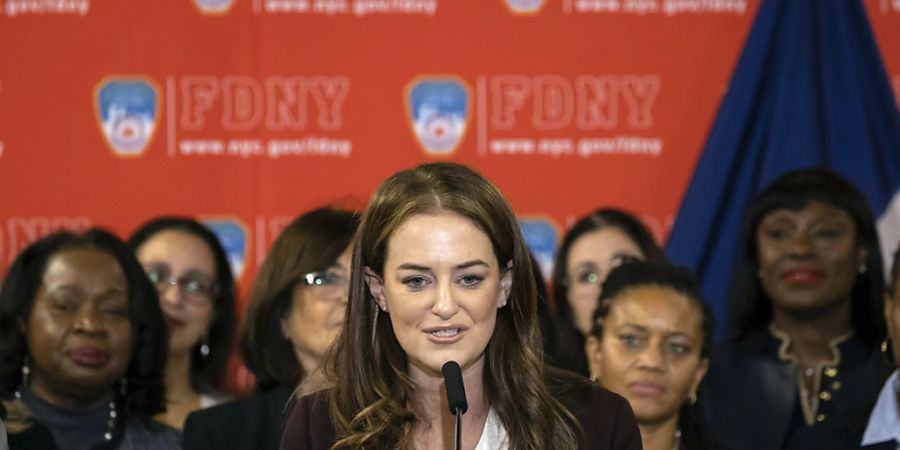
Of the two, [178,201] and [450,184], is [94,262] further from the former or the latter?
[450,184]

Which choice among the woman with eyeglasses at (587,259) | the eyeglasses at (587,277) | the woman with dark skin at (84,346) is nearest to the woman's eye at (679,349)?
the woman with eyeglasses at (587,259)

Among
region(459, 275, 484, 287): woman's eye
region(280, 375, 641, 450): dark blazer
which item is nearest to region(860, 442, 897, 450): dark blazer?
region(280, 375, 641, 450): dark blazer

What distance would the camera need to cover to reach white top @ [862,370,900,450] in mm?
3934

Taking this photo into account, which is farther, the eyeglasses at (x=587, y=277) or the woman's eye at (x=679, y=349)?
the eyeglasses at (x=587, y=277)

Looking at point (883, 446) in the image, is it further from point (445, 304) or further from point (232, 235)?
point (232, 235)

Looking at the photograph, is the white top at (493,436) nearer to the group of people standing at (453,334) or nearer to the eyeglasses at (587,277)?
the group of people standing at (453,334)

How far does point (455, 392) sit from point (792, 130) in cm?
295

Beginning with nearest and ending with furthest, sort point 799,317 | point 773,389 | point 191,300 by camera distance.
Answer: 1. point 773,389
2. point 799,317
3. point 191,300

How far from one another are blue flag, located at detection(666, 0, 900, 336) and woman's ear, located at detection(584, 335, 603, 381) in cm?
111

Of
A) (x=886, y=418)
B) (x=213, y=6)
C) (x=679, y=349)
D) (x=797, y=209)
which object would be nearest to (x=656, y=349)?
(x=679, y=349)

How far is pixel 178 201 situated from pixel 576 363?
1.69 metres

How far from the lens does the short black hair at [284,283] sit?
4.16m

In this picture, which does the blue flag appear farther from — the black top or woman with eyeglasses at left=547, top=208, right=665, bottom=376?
the black top

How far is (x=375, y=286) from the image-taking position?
2.95 meters
